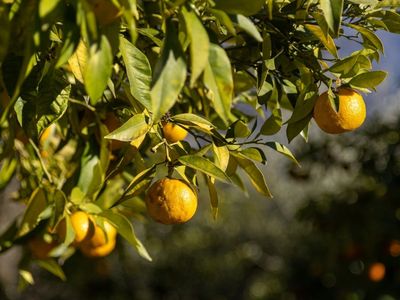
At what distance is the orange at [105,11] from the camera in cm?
66

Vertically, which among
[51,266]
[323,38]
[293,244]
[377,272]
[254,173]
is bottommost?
[293,244]

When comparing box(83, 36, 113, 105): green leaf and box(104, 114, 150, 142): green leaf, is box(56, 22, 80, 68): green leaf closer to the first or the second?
box(83, 36, 113, 105): green leaf

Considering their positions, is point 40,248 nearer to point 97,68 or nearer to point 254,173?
point 254,173

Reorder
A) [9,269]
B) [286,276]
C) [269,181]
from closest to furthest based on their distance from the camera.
→ [9,269] → [286,276] → [269,181]

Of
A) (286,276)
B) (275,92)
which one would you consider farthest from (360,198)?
(275,92)

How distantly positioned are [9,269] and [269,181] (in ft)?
14.1

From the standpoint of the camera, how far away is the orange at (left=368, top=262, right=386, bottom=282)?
263cm

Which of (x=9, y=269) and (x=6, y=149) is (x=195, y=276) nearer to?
(x=9, y=269)

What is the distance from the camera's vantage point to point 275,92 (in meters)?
1.08

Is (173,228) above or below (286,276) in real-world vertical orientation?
below

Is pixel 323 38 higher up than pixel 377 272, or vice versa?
pixel 323 38

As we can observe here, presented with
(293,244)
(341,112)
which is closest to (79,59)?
(341,112)

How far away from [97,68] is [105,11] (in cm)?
6

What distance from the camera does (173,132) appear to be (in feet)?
3.50
